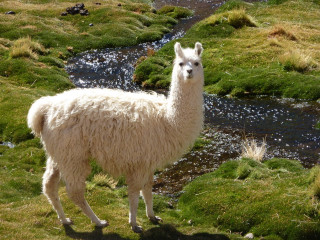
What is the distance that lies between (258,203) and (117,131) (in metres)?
4.00

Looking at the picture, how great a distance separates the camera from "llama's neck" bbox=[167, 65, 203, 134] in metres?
9.25

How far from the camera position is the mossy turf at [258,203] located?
9773mm

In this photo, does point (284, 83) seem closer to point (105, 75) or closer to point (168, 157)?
point (105, 75)

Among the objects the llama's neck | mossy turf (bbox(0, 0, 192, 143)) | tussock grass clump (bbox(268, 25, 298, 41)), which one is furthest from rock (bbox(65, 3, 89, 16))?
the llama's neck

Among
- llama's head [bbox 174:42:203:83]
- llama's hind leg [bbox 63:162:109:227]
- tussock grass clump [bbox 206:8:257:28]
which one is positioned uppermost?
tussock grass clump [bbox 206:8:257:28]

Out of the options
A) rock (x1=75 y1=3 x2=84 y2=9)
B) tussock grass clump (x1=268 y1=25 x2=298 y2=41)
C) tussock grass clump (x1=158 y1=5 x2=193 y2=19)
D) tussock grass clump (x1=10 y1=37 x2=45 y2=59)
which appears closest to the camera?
tussock grass clump (x1=10 y1=37 x2=45 y2=59)

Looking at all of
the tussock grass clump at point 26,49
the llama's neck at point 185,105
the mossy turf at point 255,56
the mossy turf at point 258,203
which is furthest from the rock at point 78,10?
the llama's neck at point 185,105

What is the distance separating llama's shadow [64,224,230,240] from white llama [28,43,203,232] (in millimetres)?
290

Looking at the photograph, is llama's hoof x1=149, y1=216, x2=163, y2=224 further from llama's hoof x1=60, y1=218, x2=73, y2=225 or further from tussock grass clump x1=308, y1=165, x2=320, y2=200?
tussock grass clump x1=308, y1=165, x2=320, y2=200

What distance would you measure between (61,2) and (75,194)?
35.7 metres

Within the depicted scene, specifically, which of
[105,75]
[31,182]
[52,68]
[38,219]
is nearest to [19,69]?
[52,68]

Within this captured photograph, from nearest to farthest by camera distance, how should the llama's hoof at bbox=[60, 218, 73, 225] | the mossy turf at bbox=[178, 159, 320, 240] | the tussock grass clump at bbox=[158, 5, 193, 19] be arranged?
the llama's hoof at bbox=[60, 218, 73, 225], the mossy turf at bbox=[178, 159, 320, 240], the tussock grass clump at bbox=[158, 5, 193, 19]

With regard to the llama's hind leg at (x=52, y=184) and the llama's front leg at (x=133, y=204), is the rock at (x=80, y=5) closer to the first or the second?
the llama's hind leg at (x=52, y=184)

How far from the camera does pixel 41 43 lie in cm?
2997
